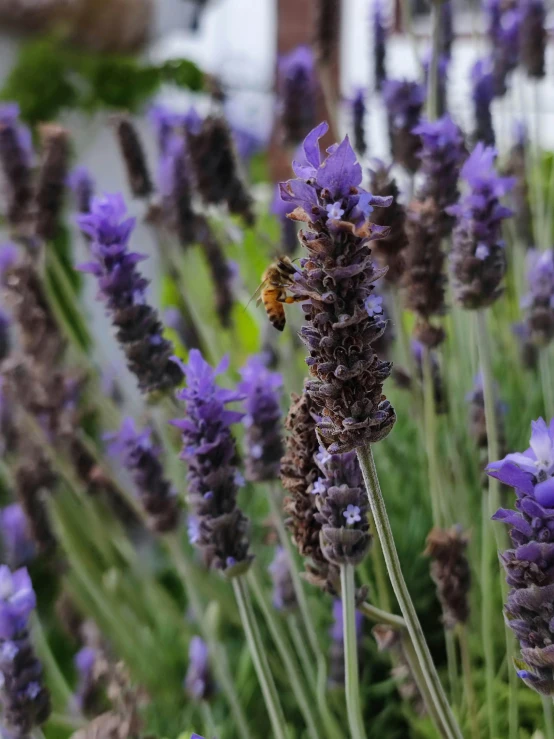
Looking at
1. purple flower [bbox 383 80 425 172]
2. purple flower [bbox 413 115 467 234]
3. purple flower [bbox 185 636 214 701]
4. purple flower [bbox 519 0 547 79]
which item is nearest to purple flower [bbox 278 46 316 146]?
purple flower [bbox 383 80 425 172]

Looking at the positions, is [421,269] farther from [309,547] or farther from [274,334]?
[274,334]

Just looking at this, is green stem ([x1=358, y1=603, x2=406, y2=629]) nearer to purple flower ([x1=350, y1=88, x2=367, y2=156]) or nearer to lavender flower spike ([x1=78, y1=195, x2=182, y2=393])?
lavender flower spike ([x1=78, y1=195, x2=182, y2=393])

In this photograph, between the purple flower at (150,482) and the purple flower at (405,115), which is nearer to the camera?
the purple flower at (150,482)

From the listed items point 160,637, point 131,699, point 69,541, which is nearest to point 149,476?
point 131,699

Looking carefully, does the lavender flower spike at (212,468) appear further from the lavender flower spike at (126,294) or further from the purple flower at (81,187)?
the purple flower at (81,187)

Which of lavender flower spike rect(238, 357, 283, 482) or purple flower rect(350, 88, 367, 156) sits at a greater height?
purple flower rect(350, 88, 367, 156)

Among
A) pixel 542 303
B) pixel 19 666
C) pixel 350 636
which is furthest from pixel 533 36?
pixel 19 666

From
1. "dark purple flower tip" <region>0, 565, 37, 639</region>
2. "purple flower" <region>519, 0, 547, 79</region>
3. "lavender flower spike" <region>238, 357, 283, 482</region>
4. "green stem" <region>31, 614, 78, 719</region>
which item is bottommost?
"green stem" <region>31, 614, 78, 719</region>

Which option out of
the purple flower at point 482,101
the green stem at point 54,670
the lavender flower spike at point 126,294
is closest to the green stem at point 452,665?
the lavender flower spike at point 126,294
